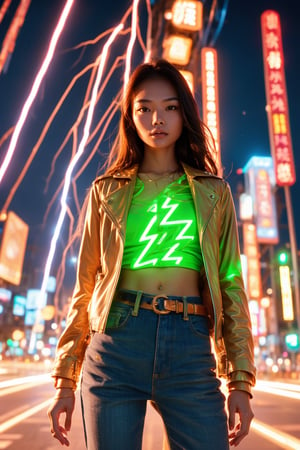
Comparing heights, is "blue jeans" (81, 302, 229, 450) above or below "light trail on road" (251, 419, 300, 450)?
above

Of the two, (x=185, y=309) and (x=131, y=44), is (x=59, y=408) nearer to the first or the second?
(x=185, y=309)

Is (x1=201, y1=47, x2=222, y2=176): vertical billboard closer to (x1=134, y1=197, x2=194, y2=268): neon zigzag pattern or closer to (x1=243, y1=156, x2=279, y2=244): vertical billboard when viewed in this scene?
(x1=243, y1=156, x2=279, y2=244): vertical billboard

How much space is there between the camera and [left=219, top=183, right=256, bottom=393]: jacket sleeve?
4.40 feet

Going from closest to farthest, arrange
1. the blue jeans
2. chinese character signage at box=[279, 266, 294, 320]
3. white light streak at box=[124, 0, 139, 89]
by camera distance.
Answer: the blue jeans → white light streak at box=[124, 0, 139, 89] → chinese character signage at box=[279, 266, 294, 320]

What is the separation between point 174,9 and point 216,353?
48.3 feet

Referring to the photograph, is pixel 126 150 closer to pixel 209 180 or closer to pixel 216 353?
pixel 209 180

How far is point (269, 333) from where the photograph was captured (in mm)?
39312

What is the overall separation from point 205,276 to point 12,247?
23692 mm

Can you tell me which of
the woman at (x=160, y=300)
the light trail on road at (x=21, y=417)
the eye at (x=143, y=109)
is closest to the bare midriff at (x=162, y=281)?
the woman at (x=160, y=300)

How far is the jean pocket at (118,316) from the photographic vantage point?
4.36 ft

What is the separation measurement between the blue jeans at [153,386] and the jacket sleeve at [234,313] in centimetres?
8

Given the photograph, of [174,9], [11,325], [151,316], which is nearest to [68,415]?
[151,316]

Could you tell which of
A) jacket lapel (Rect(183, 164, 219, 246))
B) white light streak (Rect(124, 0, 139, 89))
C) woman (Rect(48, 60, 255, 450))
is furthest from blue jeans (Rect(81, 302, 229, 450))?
white light streak (Rect(124, 0, 139, 89))

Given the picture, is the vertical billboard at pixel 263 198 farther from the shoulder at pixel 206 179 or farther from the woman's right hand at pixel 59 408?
the woman's right hand at pixel 59 408
